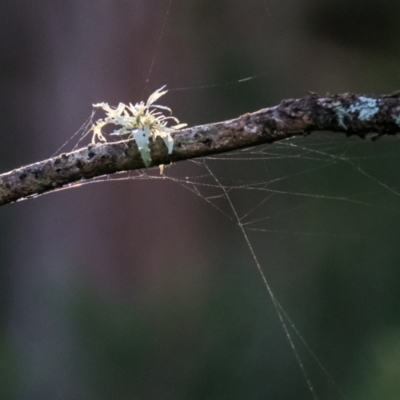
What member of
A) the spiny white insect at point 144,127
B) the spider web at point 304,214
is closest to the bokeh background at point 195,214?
the spider web at point 304,214

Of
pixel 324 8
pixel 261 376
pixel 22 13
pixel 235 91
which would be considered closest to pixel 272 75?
pixel 235 91

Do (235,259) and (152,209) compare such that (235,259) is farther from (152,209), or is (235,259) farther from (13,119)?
(13,119)

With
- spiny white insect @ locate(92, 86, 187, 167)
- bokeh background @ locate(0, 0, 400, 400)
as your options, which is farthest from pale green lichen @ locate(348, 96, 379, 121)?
bokeh background @ locate(0, 0, 400, 400)

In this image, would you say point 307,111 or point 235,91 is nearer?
point 307,111

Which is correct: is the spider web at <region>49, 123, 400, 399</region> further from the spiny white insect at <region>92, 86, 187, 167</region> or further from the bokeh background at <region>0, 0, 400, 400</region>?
the spiny white insect at <region>92, 86, 187, 167</region>

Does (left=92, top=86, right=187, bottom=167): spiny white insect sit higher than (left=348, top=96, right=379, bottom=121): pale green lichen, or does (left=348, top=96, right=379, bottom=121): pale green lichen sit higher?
(left=92, top=86, right=187, bottom=167): spiny white insect

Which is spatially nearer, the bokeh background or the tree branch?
the tree branch

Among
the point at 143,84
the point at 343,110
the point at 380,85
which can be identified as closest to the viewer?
the point at 343,110

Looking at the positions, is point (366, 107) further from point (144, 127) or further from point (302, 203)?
point (302, 203)
